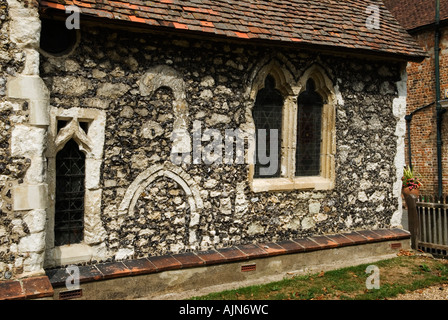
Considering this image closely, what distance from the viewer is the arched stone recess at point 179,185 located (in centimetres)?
565

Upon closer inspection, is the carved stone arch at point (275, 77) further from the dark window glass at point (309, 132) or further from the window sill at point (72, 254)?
the window sill at point (72, 254)

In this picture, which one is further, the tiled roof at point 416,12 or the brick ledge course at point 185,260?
the tiled roof at point 416,12

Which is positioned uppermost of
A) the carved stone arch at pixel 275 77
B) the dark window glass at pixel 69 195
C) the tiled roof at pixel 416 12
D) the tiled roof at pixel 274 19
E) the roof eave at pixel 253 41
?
the tiled roof at pixel 416 12

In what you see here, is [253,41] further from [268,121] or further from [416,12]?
[416,12]

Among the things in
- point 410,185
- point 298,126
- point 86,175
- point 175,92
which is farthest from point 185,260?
point 410,185

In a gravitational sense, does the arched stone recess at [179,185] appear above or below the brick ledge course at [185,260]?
above

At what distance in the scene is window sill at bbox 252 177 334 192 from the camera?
675 cm

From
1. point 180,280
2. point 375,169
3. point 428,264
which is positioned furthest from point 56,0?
point 428,264

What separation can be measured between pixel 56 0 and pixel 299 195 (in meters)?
4.75

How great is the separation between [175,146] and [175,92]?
791 millimetres

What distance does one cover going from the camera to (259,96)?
696cm

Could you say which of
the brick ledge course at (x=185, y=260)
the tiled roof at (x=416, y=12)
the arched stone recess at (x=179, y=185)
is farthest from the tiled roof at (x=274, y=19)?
the tiled roof at (x=416, y=12)

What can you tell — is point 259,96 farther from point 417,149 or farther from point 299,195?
point 417,149

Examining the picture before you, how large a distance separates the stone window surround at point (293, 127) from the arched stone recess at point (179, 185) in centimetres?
104
